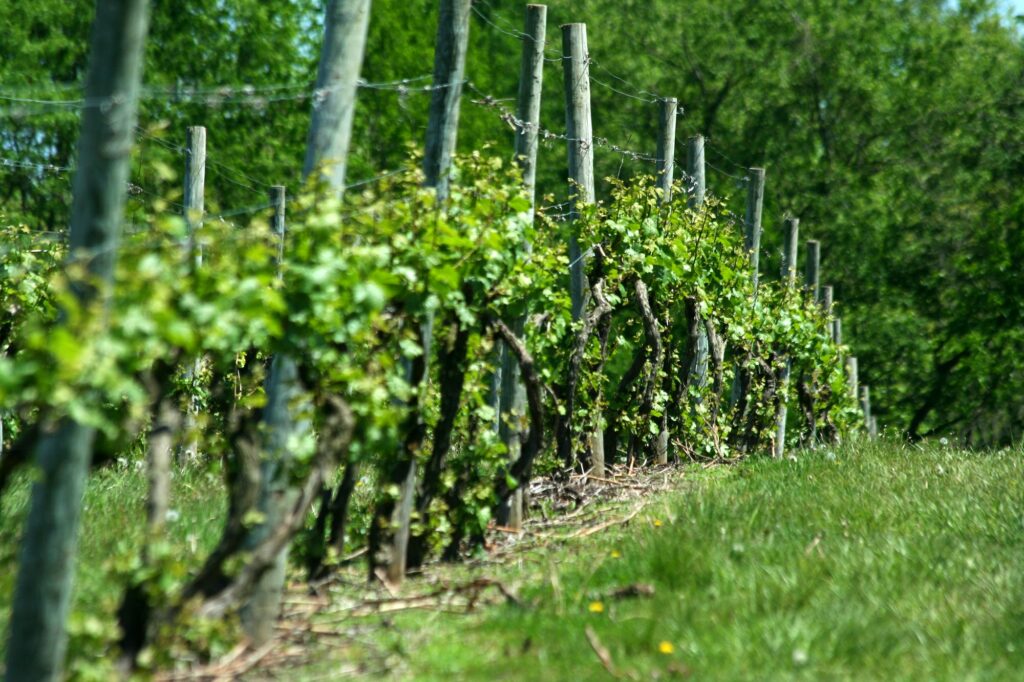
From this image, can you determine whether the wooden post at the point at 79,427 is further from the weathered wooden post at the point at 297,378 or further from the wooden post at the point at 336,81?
the wooden post at the point at 336,81

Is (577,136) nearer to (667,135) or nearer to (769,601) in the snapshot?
(667,135)

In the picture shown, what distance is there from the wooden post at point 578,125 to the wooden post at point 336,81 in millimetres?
4791

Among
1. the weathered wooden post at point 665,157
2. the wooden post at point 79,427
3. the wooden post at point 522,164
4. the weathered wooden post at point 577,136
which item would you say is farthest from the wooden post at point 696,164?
the wooden post at point 79,427

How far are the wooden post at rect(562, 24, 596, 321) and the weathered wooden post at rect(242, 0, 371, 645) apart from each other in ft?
15.8

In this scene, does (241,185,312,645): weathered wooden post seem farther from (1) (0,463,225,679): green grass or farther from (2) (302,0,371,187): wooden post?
(2) (302,0,371,187): wooden post

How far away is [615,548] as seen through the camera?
8141 mm

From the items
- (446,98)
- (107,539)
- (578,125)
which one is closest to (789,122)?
(578,125)

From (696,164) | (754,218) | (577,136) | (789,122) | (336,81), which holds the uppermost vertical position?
(789,122)

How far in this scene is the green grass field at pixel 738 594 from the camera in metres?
5.84

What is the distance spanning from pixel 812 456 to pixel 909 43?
2386 centimetres

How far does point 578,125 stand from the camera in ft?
36.6

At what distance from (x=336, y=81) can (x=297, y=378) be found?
137 centimetres

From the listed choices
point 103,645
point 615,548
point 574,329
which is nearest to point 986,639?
point 615,548

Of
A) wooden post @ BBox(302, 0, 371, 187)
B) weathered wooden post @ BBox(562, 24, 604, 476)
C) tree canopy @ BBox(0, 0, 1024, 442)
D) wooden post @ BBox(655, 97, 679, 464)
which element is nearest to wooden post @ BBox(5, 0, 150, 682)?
wooden post @ BBox(302, 0, 371, 187)
